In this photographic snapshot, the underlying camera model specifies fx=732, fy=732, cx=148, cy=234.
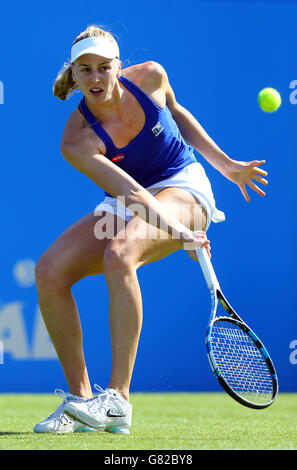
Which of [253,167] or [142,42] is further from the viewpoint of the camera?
[142,42]

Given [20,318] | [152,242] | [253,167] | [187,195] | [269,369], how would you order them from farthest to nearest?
[20,318] → [253,167] → [187,195] → [152,242] → [269,369]

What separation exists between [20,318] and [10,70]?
187 cm

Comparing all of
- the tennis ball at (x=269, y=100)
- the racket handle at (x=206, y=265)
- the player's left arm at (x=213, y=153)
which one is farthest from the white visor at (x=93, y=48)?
the tennis ball at (x=269, y=100)

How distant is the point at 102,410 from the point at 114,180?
2.58 ft

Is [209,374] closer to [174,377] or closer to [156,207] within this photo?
[174,377]

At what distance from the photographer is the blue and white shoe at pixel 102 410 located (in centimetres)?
242

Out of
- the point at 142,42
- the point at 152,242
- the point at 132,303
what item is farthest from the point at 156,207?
the point at 142,42

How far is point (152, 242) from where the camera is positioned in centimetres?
260

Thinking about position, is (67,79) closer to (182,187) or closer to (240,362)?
(182,187)

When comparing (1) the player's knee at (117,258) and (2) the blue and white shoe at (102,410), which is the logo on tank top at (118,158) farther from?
(2) the blue and white shoe at (102,410)

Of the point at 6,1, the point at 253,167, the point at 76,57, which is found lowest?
the point at 253,167

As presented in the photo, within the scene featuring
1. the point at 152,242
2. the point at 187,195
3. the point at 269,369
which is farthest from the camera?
the point at 187,195

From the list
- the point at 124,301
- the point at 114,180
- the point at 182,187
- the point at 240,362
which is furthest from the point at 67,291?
the point at 240,362

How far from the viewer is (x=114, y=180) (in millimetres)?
2570
